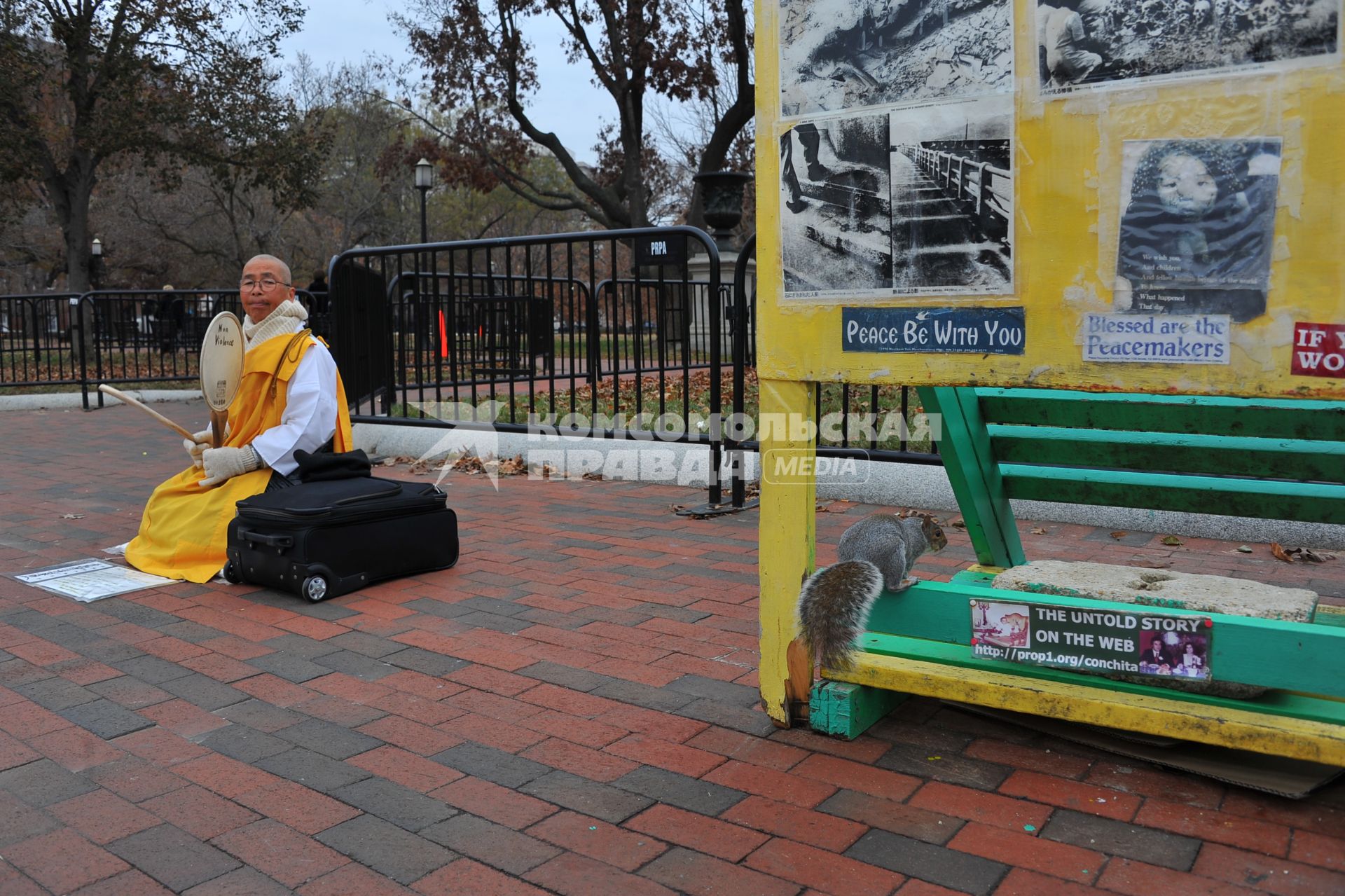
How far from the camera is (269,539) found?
442 centimetres

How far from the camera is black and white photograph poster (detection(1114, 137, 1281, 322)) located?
204cm

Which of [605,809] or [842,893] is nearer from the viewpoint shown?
[842,893]

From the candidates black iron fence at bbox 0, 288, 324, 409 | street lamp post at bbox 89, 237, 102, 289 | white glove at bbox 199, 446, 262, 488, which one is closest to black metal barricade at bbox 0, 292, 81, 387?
black iron fence at bbox 0, 288, 324, 409

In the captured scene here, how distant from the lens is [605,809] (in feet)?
8.39

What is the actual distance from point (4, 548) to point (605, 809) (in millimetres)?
4433

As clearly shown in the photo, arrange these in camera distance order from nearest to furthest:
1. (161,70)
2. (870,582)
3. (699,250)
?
(870,582), (699,250), (161,70)

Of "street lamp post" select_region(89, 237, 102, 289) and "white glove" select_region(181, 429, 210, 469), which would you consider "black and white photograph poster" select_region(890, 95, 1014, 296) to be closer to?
"white glove" select_region(181, 429, 210, 469)

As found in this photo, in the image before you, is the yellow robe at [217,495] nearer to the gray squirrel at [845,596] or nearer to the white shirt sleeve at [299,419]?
the white shirt sleeve at [299,419]

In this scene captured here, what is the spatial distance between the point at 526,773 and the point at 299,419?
108 inches

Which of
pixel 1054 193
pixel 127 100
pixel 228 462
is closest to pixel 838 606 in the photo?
pixel 1054 193

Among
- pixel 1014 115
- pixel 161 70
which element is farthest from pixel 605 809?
pixel 161 70

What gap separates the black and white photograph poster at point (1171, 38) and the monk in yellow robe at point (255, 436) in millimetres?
3724

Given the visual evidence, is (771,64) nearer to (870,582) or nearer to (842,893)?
(870,582)

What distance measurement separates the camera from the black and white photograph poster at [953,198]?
2328mm
